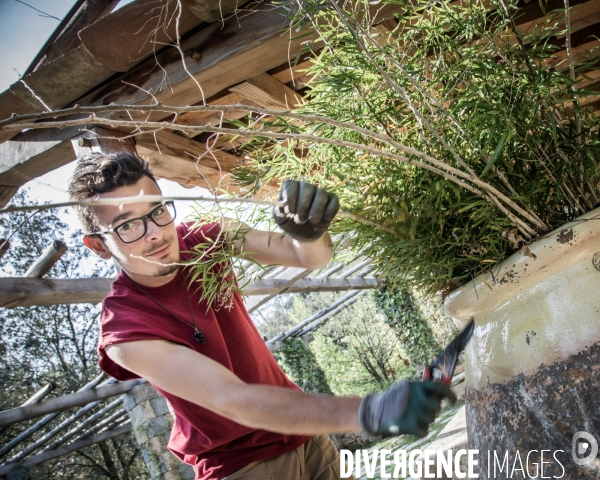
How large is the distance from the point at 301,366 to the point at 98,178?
9949 millimetres

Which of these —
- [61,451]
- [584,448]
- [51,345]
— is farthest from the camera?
A: [51,345]

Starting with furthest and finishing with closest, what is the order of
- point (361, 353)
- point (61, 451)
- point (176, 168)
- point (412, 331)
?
1. point (361, 353)
2. point (412, 331)
3. point (61, 451)
4. point (176, 168)

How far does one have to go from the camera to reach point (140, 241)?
120 cm

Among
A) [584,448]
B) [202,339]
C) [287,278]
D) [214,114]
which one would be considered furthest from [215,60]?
[287,278]

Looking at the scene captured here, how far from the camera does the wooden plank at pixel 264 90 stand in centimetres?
184

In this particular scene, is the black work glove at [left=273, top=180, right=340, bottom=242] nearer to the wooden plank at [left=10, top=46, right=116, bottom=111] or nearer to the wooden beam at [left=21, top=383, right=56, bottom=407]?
the wooden plank at [left=10, top=46, right=116, bottom=111]

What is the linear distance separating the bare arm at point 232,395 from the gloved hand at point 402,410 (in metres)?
0.06

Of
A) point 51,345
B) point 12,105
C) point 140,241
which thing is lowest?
point 140,241

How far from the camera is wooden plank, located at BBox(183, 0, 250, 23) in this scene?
1.50 metres

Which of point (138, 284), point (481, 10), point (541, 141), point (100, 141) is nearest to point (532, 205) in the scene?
point (541, 141)

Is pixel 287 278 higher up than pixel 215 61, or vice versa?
pixel 215 61

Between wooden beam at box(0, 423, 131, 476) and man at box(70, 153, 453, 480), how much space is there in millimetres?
7686

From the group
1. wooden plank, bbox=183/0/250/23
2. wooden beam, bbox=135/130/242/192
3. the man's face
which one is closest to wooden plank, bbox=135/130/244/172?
wooden beam, bbox=135/130/242/192

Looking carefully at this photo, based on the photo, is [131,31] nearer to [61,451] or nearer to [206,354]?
[206,354]
